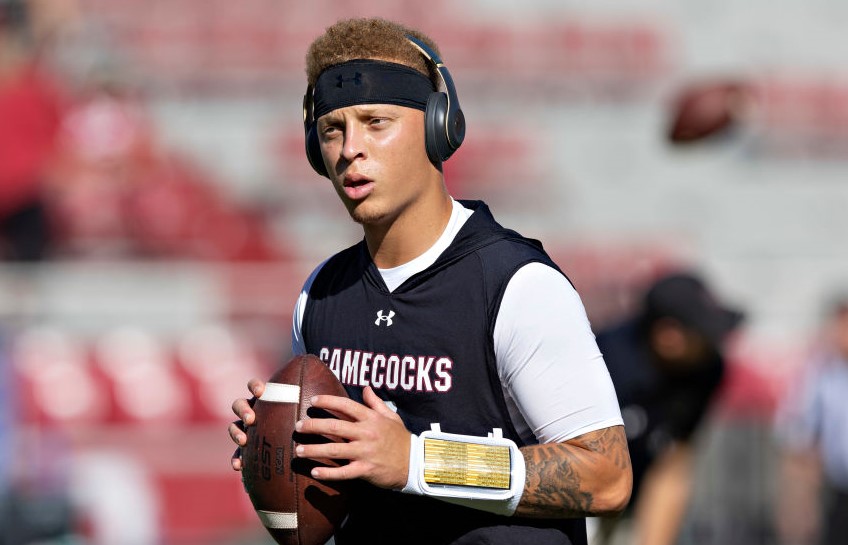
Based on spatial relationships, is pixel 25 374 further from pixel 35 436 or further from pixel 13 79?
pixel 13 79

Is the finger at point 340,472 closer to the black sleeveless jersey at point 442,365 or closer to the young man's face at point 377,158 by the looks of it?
the black sleeveless jersey at point 442,365

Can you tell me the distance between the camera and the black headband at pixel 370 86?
308cm

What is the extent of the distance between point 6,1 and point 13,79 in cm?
235

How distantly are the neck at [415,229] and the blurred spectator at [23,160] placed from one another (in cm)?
883

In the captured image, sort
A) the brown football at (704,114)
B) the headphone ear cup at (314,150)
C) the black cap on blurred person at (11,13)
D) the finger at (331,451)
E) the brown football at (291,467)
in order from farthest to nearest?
1. the black cap on blurred person at (11,13)
2. the brown football at (704,114)
3. the headphone ear cup at (314,150)
4. the brown football at (291,467)
5. the finger at (331,451)

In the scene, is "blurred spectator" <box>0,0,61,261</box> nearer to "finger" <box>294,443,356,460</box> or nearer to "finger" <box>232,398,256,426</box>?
"finger" <box>232,398,256,426</box>

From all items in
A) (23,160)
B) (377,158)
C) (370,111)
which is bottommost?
(377,158)

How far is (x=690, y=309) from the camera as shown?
638 cm

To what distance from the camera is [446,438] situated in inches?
114

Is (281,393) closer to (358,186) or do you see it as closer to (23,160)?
(358,186)

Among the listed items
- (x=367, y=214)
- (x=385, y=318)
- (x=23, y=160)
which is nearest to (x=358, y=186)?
(x=367, y=214)

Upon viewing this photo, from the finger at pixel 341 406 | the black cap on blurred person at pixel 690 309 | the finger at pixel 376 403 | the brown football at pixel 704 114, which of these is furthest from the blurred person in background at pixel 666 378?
the finger at pixel 341 406

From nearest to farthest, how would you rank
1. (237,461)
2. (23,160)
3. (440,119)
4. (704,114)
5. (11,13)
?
(440,119) → (237,461) → (704,114) → (23,160) → (11,13)

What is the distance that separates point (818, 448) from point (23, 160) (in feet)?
21.3
